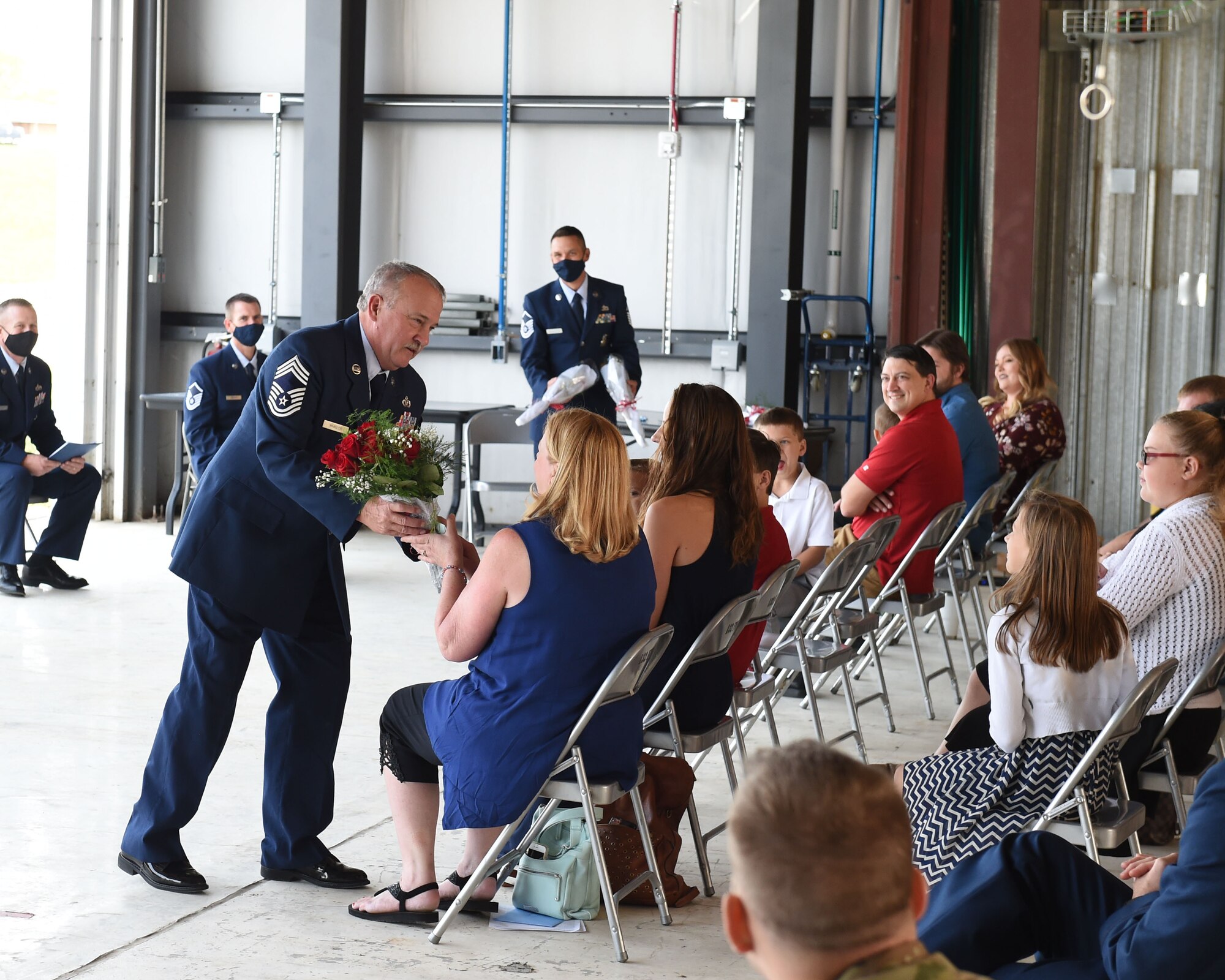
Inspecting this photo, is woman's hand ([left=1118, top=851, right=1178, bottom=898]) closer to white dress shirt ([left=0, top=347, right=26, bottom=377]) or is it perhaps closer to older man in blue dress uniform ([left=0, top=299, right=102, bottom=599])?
older man in blue dress uniform ([left=0, top=299, right=102, bottom=599])

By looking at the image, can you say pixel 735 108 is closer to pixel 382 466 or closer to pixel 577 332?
pixel 577 332

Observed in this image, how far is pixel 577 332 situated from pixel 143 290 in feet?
12.1

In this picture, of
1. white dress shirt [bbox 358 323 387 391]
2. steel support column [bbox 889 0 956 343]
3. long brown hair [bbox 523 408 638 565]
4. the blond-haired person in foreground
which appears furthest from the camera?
steel support column [bbox 889 0 956 343]

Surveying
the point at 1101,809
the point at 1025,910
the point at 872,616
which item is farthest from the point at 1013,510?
the point at 1025,910

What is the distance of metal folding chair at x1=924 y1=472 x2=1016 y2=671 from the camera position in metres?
5.45

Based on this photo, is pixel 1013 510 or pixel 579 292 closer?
pixel 1013 510

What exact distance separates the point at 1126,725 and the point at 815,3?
731 centimetres

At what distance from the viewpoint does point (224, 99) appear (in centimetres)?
1002

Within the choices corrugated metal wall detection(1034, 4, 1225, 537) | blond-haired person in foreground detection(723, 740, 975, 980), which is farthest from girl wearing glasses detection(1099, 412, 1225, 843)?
corrugated metal wall detection(1034, 4, 1225, 537)

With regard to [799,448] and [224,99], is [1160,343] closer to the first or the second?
[799,448]

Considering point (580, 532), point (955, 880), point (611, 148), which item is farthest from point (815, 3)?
point (955, 880)

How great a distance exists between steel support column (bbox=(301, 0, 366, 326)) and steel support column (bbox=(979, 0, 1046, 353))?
4110 millimetres

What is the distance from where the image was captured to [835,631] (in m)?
4.70

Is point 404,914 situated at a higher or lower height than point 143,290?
lower
